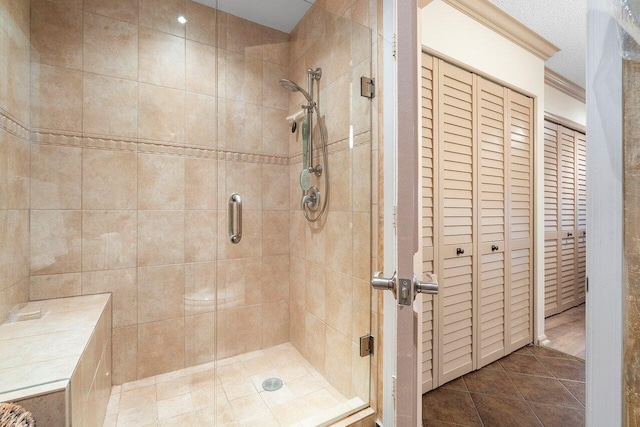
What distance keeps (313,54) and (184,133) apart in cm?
91

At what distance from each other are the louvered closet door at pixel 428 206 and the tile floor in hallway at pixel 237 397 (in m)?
0.53

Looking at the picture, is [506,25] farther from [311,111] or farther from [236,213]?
[236,213]

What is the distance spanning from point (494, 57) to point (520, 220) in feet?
4.05

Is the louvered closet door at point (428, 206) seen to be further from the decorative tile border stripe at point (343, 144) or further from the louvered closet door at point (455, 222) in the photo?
Answer: the decorative tile border stripe at point (343, 144)

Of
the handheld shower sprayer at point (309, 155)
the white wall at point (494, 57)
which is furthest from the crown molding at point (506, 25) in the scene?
the handheld shower sprayer at point (309, 155)

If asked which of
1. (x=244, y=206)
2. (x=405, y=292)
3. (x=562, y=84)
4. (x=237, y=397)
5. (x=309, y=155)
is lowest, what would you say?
(x=237, y=397)

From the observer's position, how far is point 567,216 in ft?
9.12

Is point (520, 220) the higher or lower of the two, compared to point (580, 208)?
lower

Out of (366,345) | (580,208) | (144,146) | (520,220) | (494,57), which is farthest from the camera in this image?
(580,208)

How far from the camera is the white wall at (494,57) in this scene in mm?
1569

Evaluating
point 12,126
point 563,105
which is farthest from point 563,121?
point 12,126

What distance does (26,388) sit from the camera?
71 cm

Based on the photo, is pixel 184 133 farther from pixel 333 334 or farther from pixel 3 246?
pixel 333 334

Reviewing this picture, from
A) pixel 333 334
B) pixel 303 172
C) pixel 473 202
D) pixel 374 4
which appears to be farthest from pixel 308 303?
pixel 374 4
